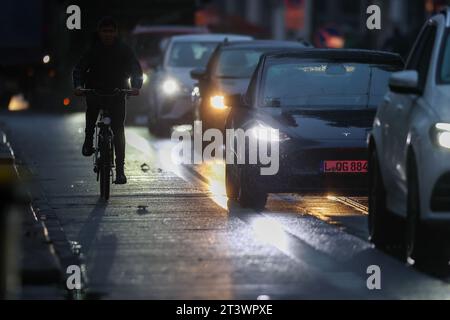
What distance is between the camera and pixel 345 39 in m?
52.3

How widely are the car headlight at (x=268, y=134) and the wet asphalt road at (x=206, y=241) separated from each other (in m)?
0.64

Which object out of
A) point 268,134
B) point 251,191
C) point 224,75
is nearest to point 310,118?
point 268,134

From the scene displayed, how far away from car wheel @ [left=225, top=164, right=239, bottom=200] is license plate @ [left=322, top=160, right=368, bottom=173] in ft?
3.92

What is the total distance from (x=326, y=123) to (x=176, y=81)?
532 inches

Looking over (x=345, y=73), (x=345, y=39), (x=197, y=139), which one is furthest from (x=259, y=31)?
(x=345, y=73)

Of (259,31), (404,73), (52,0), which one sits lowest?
(259,31)

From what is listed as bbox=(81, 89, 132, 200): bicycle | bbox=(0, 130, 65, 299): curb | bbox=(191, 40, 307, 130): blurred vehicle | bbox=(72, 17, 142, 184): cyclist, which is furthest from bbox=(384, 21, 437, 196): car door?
bbox=(191, 40, 307, 130): blurred vehicle

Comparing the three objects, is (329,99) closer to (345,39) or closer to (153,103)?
(153,103)

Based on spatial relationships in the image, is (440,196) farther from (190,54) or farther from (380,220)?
(190,54)

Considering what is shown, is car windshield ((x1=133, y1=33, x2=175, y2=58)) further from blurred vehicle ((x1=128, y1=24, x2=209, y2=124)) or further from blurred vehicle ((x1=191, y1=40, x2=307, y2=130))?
blurred vehicle ((x1=191, y1=40, x2=307, y2=130))

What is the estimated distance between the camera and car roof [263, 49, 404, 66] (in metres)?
17.5

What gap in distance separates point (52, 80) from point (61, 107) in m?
0.77

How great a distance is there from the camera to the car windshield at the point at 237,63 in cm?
2556
